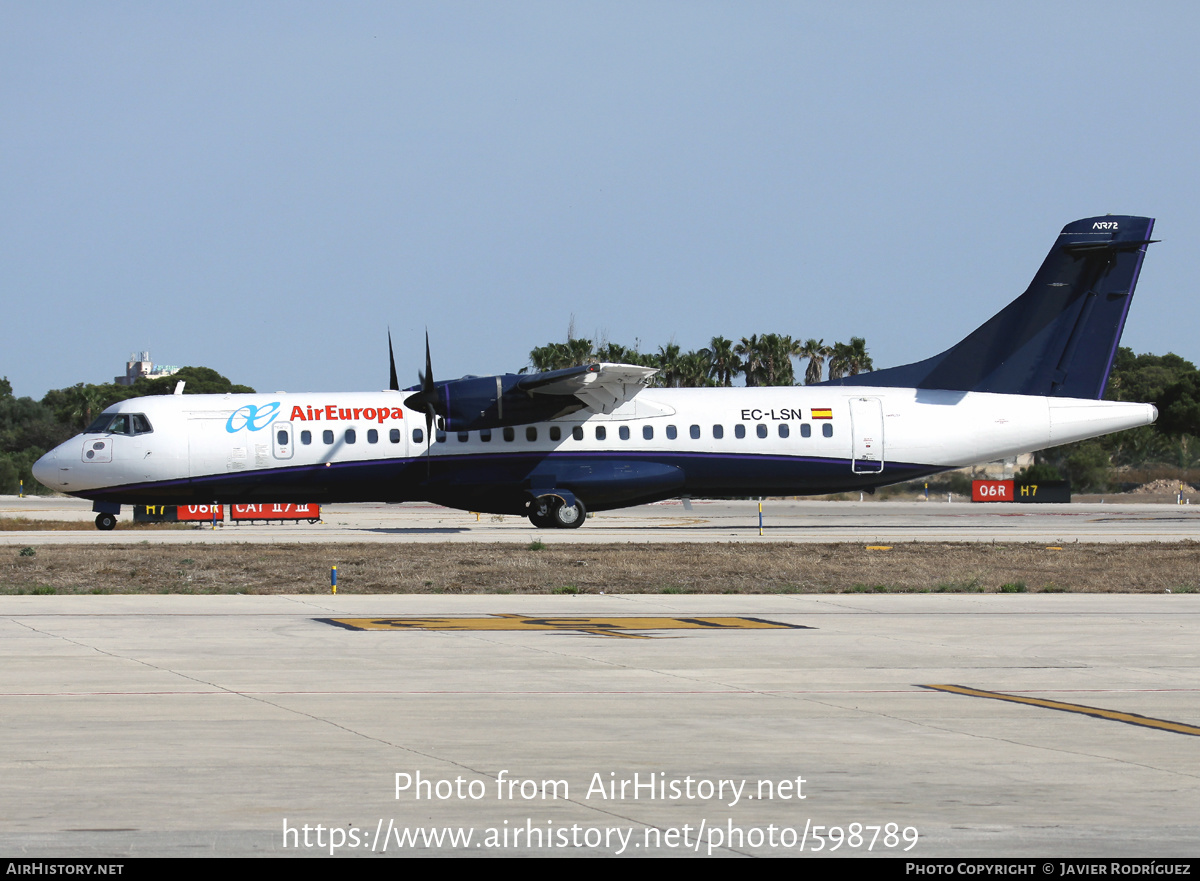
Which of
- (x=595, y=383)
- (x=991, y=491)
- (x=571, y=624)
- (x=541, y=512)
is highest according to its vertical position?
(x=595, y=383)

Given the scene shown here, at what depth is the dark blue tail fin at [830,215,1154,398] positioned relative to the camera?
1409 inches

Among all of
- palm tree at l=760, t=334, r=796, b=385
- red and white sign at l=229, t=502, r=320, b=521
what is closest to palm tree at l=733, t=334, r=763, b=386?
palm tree at l=760, t=334, r=796, b=385

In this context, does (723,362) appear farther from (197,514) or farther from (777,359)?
(197,514)

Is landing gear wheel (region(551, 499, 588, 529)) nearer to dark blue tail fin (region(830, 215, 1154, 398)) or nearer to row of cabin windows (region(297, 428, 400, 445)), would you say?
row of cabin windows (region(297, 428, 400, 445))

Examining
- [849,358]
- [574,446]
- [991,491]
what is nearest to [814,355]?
[849,358]

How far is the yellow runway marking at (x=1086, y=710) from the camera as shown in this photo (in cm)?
916

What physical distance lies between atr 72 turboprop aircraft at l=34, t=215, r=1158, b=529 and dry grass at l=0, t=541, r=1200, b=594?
4350mm

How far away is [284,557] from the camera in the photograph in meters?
26.3

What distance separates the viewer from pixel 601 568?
79.4ft

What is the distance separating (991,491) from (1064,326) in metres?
29.1

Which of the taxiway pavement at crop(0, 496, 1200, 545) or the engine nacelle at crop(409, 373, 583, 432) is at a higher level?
the engine nacelle at crop(409, 373, 583, 432)

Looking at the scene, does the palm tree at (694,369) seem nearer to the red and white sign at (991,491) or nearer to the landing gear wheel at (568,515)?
the red and white sign at (991,491)

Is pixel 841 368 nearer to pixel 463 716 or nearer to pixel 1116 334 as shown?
pixel 1116 334
